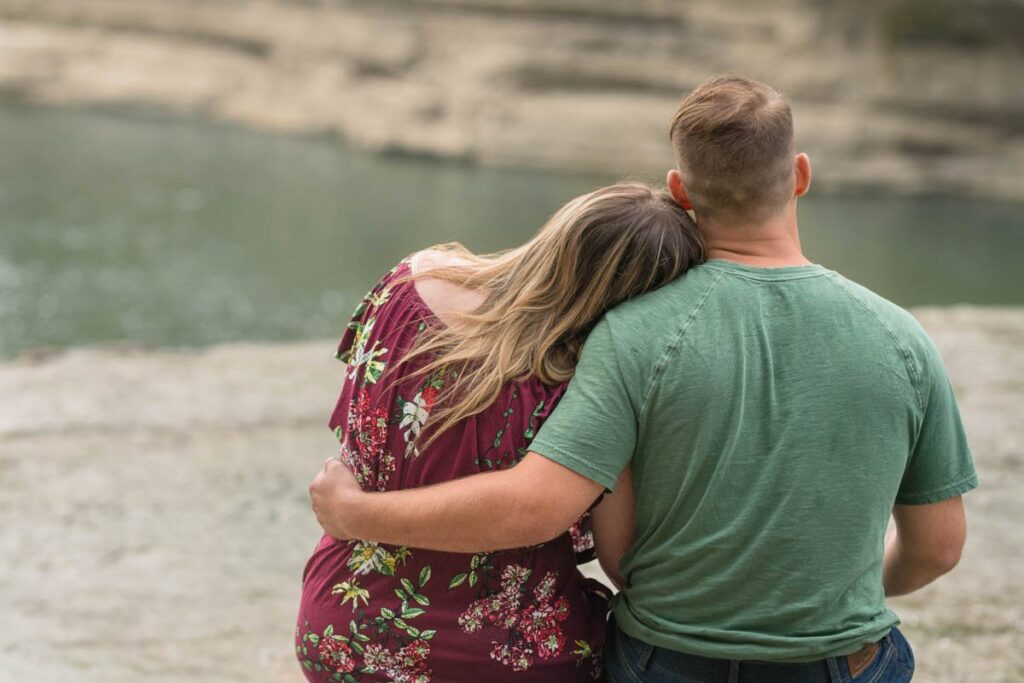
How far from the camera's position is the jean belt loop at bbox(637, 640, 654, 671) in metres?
1.40

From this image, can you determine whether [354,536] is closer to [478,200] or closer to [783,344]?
[783,344]

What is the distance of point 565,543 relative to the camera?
1.51 meters

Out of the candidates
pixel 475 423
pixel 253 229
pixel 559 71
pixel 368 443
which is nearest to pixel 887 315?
pixel 475 423

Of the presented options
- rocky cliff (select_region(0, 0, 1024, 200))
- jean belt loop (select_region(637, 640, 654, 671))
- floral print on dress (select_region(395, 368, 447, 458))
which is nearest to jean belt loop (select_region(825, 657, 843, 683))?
jean belt loop (select_region(637, 640, 654, 671))

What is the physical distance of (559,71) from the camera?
52.4 feet

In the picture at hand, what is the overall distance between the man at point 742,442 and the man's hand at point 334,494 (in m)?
0.10

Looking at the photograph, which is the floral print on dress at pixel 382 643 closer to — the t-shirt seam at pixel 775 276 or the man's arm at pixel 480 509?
the man's arm at pixel 480 509

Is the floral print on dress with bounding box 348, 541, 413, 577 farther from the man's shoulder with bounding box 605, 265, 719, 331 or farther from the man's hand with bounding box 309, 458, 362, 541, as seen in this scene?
the man's shoulder with bounding box 605, 265, 719, 331

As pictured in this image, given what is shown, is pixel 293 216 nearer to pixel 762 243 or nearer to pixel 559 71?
pixel 559 71

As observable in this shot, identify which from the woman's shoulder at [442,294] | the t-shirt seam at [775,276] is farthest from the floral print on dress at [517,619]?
the t-shirt seam at [775,276]

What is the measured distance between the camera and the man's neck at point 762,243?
53.0 inches

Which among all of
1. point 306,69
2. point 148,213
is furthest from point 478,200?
point 306,69

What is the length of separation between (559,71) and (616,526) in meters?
15.1

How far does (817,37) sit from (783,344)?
1502 cm
